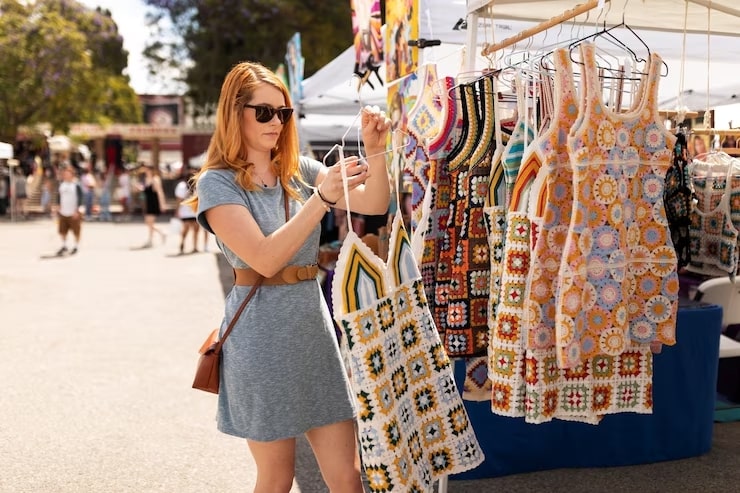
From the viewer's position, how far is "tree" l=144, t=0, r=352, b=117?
76.4ft

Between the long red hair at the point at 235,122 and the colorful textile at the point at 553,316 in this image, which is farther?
the colorful textile at the point at 553,316

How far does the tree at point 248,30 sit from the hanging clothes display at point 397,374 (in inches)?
854

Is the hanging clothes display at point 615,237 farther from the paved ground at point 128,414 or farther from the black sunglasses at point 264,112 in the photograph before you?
the paved ground at point 128,414

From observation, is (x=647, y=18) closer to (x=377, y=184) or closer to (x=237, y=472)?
(x=377, y=184)

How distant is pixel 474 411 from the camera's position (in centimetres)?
363

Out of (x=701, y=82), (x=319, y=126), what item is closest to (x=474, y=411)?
(x=701, y=82)

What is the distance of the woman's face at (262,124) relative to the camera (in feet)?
7.38

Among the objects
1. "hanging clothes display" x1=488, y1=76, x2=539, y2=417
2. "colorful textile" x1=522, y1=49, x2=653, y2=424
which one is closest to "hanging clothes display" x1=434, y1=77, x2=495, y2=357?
"hanging clothes display" x1=488, y1=76, x2=539, y2=417

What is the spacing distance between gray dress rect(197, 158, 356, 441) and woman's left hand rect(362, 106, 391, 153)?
310 millimetres

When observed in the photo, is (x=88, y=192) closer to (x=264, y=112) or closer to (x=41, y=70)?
(x=41, y=70)

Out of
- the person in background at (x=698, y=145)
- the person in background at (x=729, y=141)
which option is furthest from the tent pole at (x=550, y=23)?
the person in background at (x=698, y=145)

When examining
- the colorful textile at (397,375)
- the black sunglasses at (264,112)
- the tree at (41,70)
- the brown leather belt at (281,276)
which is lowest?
the colorful textile at (397,375)

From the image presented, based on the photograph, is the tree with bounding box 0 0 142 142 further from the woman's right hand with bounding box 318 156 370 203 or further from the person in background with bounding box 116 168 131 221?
the woman's right hand with bounding box 318 156 370 203

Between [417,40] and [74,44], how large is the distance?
24.2m
